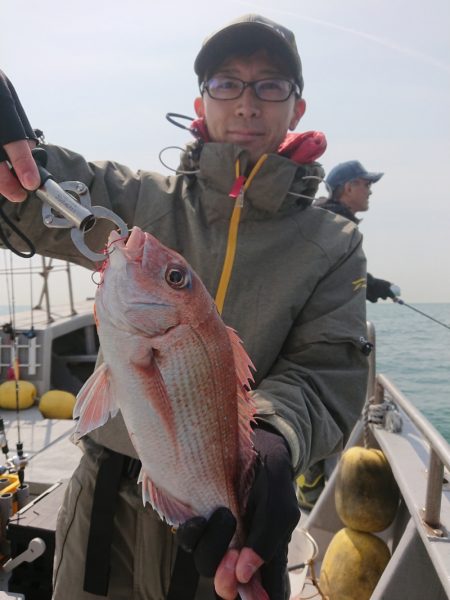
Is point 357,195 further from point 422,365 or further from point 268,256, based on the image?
point 422,365

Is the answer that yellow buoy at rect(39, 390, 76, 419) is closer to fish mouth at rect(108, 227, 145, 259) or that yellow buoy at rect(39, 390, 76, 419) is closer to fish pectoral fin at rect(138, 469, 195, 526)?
fish pectoral fin at rect(138, 469, 195, 526)

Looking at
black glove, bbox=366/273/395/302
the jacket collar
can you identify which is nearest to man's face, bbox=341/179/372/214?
black glove, bbox=366/273/395/302

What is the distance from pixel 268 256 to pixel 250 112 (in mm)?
667

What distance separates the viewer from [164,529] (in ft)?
6.78

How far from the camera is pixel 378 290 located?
647cm

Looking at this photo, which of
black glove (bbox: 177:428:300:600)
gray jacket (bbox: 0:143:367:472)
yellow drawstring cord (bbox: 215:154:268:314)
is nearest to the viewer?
black glove (bbox: 177:428:300:600)

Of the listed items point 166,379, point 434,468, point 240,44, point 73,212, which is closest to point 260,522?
point 166,379

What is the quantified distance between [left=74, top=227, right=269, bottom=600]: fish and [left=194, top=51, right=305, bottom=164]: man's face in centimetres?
106

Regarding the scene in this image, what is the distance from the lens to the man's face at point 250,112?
2303 mm

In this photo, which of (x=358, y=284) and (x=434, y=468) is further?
(x=434, y=468)

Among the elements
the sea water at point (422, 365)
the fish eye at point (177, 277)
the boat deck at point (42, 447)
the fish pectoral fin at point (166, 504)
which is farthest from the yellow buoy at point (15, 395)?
the fish eye at point (177, 277)

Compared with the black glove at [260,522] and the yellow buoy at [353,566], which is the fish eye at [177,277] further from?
the yellow buoy at [353,566]

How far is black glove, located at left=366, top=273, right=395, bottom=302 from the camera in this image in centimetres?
637

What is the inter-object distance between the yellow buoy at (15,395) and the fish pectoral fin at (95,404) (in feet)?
21.2
